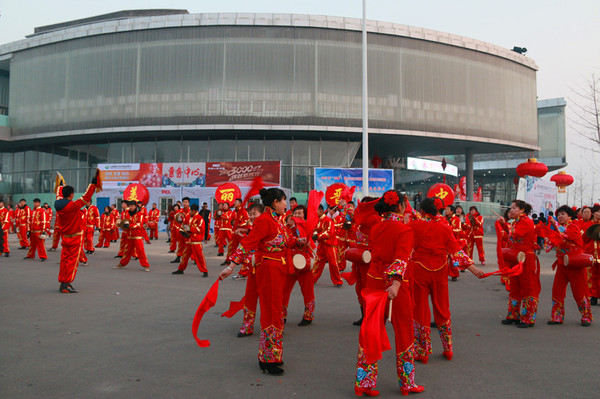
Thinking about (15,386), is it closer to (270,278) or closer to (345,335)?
(270,278)

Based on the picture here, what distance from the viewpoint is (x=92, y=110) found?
97.0 feet

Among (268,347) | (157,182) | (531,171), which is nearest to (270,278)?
(268,347)

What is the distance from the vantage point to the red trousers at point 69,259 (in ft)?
28.3

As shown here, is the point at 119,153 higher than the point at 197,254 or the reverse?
higher

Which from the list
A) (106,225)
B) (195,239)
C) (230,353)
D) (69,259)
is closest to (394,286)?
(230,353)

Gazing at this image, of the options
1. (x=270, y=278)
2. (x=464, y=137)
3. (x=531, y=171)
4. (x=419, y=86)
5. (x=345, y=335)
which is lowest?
(x=345, y=335)

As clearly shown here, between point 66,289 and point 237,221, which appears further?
point 237,221

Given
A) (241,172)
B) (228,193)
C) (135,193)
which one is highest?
(241,172)

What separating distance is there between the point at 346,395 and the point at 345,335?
6.59ft

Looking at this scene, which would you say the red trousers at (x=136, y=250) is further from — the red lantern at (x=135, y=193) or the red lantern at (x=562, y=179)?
the red lantern at (x=562, y=179)

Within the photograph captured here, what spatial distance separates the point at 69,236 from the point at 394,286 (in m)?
7.26

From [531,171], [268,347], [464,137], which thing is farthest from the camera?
[464,137]

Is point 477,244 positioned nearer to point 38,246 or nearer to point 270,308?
point 270,308

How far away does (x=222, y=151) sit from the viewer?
29.3 meters
